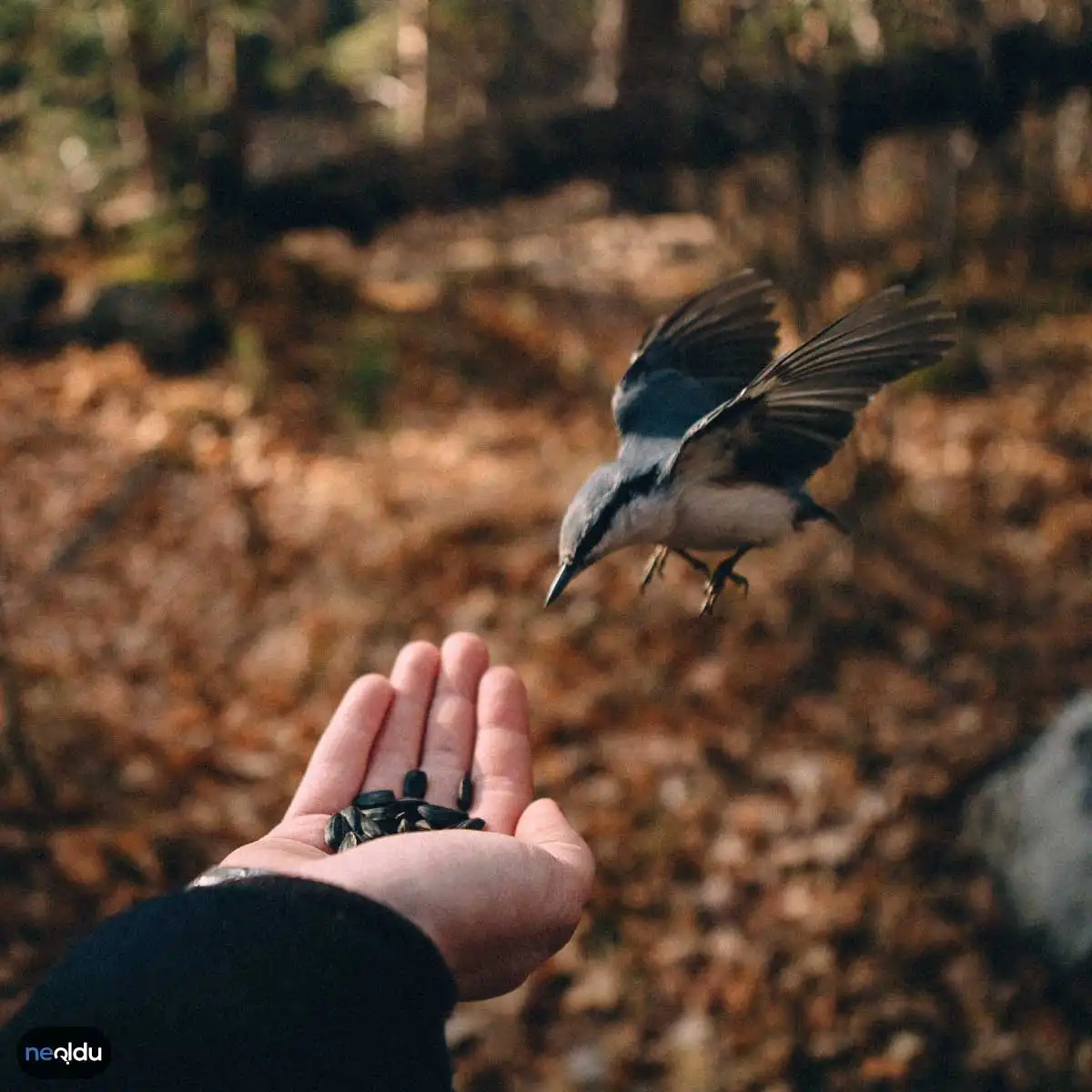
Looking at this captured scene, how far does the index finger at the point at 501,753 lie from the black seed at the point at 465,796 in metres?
0.01

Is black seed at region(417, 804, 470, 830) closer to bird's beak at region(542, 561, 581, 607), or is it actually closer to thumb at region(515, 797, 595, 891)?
thumb at region(515, 797, 595, 891)

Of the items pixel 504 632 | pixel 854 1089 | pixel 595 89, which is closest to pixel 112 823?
pixel 504 632

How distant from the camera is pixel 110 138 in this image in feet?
27.8

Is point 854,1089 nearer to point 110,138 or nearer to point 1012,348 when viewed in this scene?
point 1012,348

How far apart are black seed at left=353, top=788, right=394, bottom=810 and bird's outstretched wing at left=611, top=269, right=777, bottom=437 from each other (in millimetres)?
844

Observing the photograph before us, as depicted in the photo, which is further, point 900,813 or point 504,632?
point 504,632

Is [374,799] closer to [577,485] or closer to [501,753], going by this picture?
[501,753]

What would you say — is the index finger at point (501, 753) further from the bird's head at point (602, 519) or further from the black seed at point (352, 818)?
the bird's head at point (602, 519)

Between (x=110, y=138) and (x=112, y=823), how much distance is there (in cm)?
695

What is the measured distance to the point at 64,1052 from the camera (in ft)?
3.76

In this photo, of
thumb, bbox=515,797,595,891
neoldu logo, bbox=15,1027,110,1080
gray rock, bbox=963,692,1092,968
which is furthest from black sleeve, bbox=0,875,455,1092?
A: gray rock, bbox=963,692,1092,968

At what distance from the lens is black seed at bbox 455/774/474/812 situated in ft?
6.56

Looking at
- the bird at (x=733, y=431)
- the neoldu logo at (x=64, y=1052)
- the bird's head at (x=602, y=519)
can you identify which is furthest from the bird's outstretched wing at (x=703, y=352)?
the neoldu logo at (x=64, y=1052)

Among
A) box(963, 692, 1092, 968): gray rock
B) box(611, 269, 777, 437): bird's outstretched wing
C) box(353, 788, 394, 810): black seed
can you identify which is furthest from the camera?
box(963, 692, 1092, 968): gray rock
